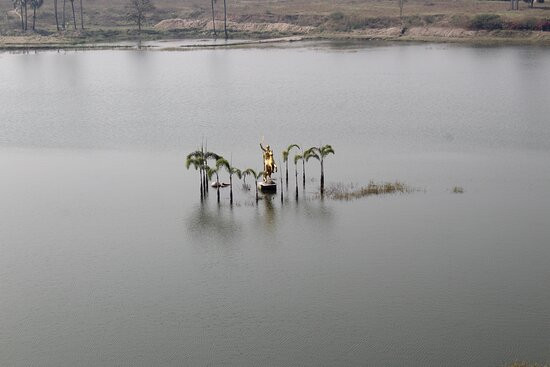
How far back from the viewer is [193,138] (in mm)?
88375

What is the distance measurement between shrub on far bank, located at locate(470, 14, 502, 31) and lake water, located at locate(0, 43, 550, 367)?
7822 centimetres

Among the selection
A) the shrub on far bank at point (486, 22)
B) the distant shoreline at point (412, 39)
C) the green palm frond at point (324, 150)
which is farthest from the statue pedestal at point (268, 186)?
the shrub on far bank at point (486, 22)

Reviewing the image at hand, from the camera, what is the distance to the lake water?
43094 millimetres

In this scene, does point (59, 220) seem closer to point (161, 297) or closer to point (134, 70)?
point (161, 297)

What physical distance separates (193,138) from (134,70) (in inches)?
2554

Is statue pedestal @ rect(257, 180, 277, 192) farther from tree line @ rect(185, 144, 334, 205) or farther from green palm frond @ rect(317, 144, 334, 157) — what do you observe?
green palm frond @ rect(317, 144, 334, 157)

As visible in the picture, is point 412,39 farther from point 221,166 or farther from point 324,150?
point 221,166

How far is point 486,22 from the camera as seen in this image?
→ 614ft

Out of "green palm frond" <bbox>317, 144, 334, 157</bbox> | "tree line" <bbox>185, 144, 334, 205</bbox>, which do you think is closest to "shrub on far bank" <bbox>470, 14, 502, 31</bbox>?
"tree line" <bbox>185, 144, 334, 205</bbox>

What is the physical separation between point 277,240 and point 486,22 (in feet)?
460

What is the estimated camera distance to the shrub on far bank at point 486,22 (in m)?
186

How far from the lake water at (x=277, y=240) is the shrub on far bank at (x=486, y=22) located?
78219mm

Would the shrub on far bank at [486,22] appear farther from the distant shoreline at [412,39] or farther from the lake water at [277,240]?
the lake water at [277,240]

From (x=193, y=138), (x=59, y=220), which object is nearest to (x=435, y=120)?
(x=193, y=138)
